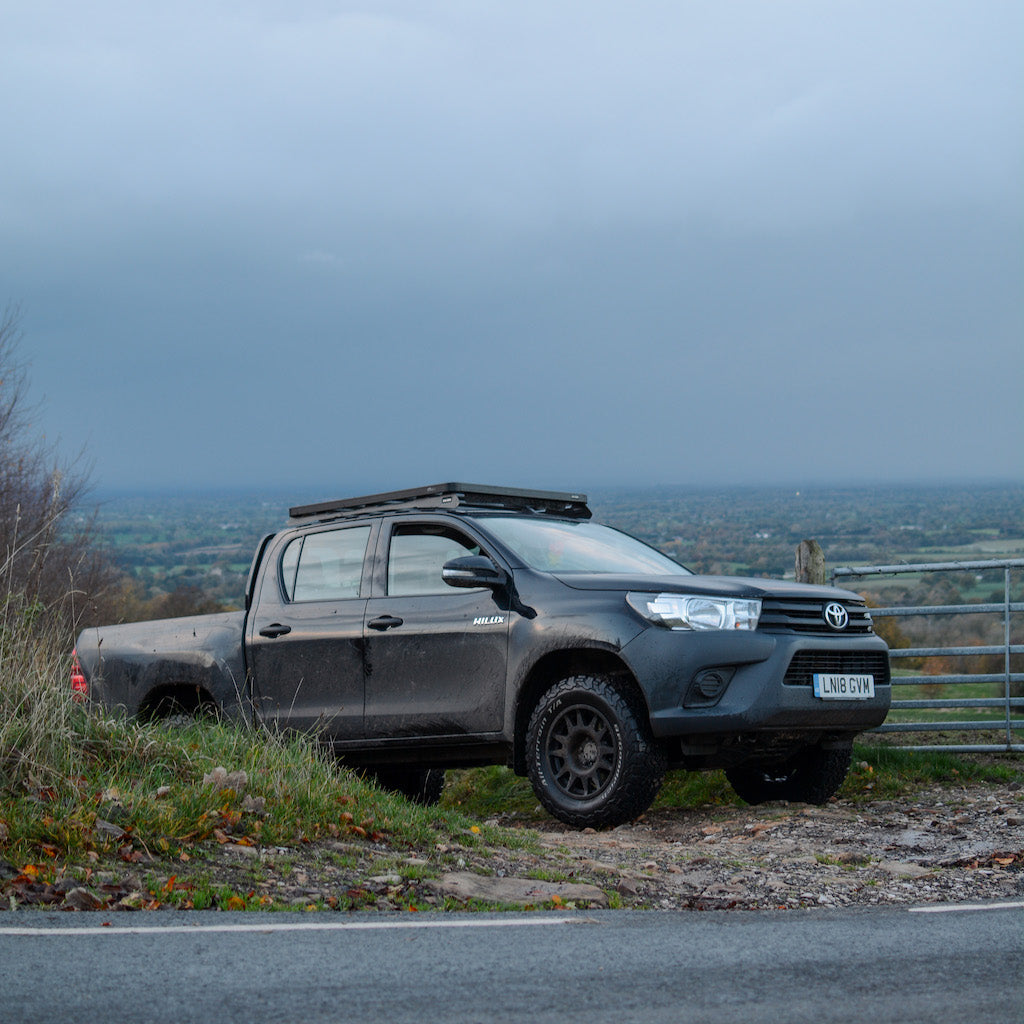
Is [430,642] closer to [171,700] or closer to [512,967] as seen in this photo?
→ [171,700]

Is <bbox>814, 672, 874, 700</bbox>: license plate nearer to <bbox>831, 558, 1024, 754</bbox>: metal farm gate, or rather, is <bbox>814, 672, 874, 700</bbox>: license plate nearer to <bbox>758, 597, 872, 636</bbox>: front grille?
<bbox>758, 597, 872, 636</bbox>: front grille

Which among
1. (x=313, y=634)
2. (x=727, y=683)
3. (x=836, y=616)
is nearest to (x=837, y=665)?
(x=836, y=616)

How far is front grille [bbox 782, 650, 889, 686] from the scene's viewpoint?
8.57 meters

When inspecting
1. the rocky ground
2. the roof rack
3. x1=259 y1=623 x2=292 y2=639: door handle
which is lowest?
the rocky ground

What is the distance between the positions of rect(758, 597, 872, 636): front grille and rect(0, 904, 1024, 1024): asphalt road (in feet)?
8.82

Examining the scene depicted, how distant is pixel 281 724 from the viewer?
32.7 ft

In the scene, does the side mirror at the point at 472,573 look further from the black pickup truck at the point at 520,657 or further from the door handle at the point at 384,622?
the door handle at the point at 384,622

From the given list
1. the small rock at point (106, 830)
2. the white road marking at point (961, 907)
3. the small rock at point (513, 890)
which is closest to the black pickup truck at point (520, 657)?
the small rock at point (513, 890)

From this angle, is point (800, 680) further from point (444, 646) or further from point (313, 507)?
point (313, 507)

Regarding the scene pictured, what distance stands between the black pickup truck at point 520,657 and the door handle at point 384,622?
0.07 feet

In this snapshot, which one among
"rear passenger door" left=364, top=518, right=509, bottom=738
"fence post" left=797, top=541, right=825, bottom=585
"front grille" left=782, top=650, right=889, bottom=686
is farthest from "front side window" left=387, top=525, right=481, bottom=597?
"fence post" left=797, top=541, right=825, bottom=585

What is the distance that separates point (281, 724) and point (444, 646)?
1541 millimetres

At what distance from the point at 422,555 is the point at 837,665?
2.86 meters

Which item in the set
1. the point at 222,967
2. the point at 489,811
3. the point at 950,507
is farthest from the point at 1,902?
the point at 950,507
